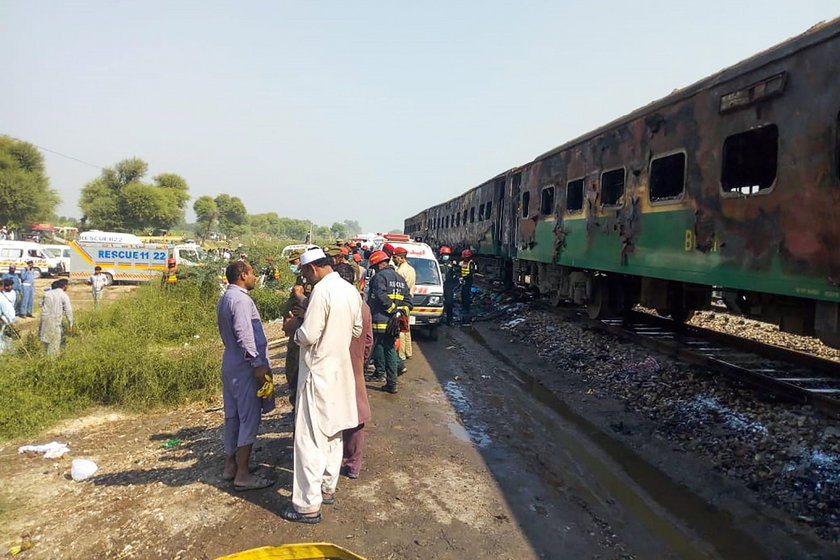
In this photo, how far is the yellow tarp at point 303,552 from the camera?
294 cm

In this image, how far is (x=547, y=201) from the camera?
11.1 meters

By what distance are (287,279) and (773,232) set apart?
1473 centimetres

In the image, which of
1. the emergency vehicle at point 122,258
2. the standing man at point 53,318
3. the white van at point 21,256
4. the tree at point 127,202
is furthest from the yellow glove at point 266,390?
the tree at point 127,202

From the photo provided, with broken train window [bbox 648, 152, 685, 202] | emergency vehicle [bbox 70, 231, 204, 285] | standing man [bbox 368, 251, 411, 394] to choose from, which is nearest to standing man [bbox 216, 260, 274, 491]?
standing man [bbox 368, 251, 411, 394]

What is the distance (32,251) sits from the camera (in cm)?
2673

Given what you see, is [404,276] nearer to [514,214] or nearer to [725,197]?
[725,197]

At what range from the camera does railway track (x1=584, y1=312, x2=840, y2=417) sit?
5180 millimetres

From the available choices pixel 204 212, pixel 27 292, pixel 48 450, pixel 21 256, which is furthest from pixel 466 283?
pixel 204 212

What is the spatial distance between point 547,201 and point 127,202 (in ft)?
195

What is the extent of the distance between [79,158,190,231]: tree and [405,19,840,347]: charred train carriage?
59.6 meters

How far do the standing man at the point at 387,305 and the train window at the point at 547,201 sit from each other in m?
5.39

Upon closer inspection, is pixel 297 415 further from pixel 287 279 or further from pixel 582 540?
pixel 287 279

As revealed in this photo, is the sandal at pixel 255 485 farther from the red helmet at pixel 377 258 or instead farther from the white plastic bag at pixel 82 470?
the red helmet at pixel 377 258

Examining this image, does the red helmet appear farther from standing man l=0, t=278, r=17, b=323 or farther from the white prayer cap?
standing man l=0, t=278, r=17, b=323
